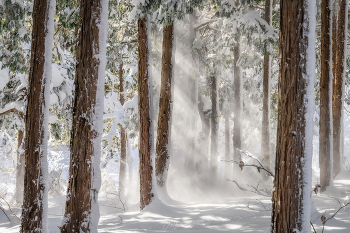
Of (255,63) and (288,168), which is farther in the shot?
(255,63)

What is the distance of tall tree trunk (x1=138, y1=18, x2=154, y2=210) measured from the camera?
7.67 metres

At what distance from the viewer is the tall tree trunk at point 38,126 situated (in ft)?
16.6

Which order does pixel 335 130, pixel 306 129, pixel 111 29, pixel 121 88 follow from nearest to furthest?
pixel 306 129
pixel 335 130
pixel 111 29
pixel 121 88

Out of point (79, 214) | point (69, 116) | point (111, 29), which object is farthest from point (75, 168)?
point (111, 29)

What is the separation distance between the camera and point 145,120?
7.76 metres

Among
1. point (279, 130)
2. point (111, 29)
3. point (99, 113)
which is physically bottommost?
point (279, 130)

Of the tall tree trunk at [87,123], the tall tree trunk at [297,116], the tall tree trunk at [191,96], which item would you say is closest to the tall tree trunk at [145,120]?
the tall tree trunk at [87,123]

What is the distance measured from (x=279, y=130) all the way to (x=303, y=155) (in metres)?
0.44

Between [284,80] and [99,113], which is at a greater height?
[284,80]

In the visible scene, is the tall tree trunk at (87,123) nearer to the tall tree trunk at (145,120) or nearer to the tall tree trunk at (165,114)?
the tall tree trunk at (145,120)

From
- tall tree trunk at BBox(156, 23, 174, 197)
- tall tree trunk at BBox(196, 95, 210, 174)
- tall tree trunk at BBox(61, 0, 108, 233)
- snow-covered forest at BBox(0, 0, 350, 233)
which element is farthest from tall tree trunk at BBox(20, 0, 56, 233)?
tall tree trunk at BBox(196, 95, 210, 174)

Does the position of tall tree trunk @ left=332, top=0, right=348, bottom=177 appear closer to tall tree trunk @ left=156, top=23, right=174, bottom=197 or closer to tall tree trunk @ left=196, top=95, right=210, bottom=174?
tall tree trunk @ left=156, top=23, right=174, bottom=197

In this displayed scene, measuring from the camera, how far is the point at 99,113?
4.55m

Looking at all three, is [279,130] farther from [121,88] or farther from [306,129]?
[121,88]
